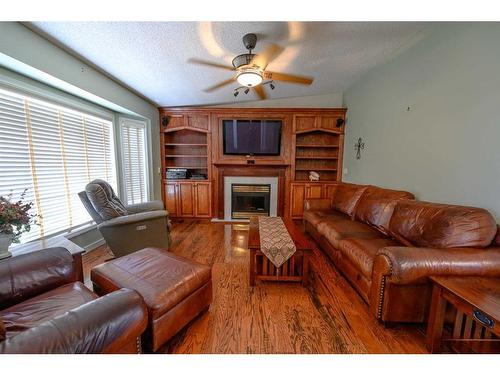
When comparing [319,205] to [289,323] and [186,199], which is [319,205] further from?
[186,199]

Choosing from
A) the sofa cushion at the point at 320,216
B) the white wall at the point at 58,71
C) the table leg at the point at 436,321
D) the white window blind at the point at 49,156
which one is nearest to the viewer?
the table leg at the point at 436,321

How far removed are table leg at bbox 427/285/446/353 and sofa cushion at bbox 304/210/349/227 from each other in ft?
5.06

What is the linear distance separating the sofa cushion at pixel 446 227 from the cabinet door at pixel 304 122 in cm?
258

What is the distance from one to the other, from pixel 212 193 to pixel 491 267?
3818 mm

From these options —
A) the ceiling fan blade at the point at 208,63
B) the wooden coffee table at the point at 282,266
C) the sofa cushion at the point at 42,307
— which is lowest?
the wooden coffee table at the point at 282,266

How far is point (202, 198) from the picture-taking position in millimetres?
4195

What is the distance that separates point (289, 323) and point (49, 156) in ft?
10.1

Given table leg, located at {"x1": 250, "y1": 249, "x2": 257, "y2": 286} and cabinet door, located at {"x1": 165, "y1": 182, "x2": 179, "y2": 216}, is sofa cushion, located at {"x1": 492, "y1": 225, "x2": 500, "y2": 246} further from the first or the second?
cabinet door, located at {"x1": 165, "y1": 182, "x2": 179, "y2": 216}

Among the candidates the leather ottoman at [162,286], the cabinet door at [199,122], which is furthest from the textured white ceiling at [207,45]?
the leather ottoman at [162,286]

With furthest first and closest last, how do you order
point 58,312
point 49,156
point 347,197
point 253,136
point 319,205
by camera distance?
point 253,136
point 319,205
point 347,197
point 49,156
point 58,312

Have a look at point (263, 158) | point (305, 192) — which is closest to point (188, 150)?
point (263, 158)

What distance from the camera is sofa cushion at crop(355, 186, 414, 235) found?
230 centimetres

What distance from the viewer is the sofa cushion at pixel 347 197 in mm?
2936

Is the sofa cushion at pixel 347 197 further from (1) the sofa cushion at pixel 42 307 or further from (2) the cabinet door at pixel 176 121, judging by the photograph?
(2) the cabinet door at pixel 176 121
